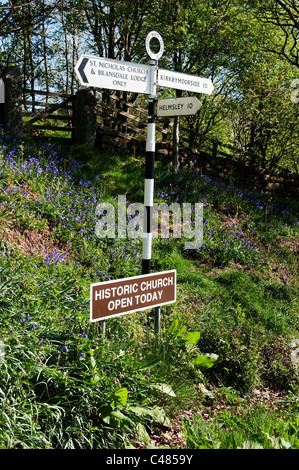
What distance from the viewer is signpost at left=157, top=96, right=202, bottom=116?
502cm

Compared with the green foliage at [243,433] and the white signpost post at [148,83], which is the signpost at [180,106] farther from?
the green foliage at [243,433]

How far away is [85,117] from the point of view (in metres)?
10.8

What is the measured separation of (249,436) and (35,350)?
6.20 ft

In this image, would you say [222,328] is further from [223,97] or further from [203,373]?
[223,97]

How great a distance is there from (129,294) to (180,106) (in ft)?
8.42

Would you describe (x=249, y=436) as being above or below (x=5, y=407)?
below

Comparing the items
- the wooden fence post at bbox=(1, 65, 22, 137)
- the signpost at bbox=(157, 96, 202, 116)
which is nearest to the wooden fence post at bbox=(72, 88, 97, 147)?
the wooden fence post at bbox=(1, 65, 22, 137)

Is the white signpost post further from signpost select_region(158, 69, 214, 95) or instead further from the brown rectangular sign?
the brown rectangular sign

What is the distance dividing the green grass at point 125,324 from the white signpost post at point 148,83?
22.5 inches

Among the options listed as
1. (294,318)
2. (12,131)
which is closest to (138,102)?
(12,131)

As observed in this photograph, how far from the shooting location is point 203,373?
5.02 metres

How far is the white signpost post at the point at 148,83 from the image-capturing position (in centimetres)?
414

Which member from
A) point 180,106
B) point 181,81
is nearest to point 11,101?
point 180,106

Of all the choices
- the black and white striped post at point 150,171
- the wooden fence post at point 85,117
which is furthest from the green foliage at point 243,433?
the wooden fence post at point 85,117
